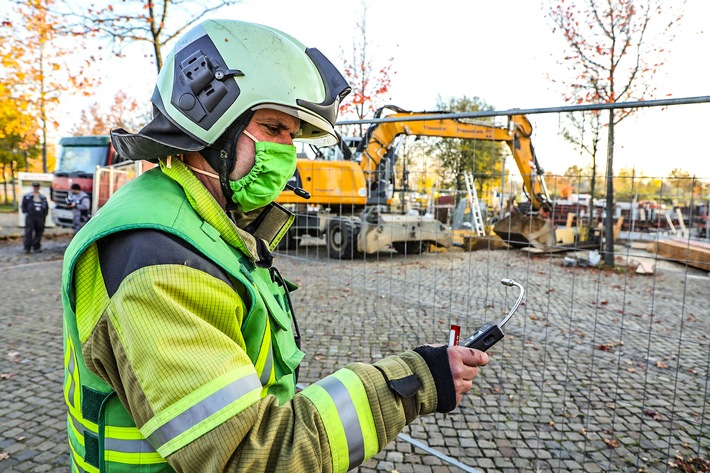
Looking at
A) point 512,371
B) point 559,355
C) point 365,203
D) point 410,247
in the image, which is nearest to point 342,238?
point 365,203

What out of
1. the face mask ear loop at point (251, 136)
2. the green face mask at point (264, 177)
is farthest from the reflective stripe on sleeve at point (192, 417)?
the face mask ear loop at point (251, 136)

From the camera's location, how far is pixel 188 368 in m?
0.98

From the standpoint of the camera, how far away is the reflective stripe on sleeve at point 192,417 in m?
0.97

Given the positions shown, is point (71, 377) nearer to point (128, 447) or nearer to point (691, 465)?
point (128, 447)

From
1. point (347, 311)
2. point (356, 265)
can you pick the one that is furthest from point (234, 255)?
point (356, 265)

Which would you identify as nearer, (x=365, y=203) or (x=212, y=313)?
(x=212, y=313)

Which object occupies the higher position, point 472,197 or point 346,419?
point 472,197

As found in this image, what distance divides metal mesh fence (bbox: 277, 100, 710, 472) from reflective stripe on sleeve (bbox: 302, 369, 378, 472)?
2021 mm

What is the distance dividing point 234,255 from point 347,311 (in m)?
5.65

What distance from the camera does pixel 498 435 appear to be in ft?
11.6

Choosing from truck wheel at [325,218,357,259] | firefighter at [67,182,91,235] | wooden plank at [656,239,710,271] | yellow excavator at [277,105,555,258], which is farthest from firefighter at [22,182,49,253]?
wooden plank at [656,239,710,271]

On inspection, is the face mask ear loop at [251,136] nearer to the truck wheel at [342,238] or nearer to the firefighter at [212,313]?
the firefighter at [212,313]

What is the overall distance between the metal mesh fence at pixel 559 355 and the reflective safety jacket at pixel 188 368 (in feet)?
6.68

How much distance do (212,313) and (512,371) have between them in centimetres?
437
